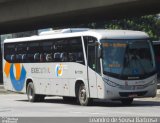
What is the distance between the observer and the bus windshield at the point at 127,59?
22.9 metres

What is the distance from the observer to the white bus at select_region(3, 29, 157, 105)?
22828mm

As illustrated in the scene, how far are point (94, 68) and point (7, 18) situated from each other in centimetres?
2260

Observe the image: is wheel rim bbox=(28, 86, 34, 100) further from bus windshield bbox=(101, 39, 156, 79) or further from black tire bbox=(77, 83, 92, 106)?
bus windshield bbox=(101, 39, 156, 79)

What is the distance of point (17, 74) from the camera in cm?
2948

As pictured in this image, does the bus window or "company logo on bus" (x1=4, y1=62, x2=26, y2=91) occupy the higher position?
the bus window

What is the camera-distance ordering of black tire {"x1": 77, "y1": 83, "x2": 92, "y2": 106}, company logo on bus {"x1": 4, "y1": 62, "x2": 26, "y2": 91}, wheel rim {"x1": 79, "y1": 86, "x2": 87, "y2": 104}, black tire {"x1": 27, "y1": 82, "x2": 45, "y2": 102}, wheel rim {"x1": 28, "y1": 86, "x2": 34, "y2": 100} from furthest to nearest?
1. company logo on bus {"x1": 4, "y1": 62, "x2": 26, "y2": 91}
2. wheel rim {"x1": 28, "y1": 86, "x2": 34, "y2": 100}
3. black tire {"x1": 27, "y1": 82, "x2": 45, "y2": 102}
4. wheel rim {"x1": 79, "y1": 86, "x2": 87, "y2": 104}
5. black tire {"x1": 77, "y1": 83, "x2": 92, "y2": 106}

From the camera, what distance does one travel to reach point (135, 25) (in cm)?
7956

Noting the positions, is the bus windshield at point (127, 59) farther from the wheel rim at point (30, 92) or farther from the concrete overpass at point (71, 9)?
the concrete overpass at point (71, 9)

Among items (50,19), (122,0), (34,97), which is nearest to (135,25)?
(50,19)

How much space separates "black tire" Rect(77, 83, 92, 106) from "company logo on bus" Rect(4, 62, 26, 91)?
527cm

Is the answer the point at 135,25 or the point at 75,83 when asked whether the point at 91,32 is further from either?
the point at 135,25

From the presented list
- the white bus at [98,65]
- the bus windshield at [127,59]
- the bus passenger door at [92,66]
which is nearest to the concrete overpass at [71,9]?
the white bus at [98,65]

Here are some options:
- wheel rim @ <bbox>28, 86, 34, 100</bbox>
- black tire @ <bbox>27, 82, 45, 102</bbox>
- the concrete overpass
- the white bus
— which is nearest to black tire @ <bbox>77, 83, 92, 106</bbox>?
the white bus

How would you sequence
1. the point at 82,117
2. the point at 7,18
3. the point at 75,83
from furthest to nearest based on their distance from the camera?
the point at 7,18, the point at 75,83, the point at 82,117
